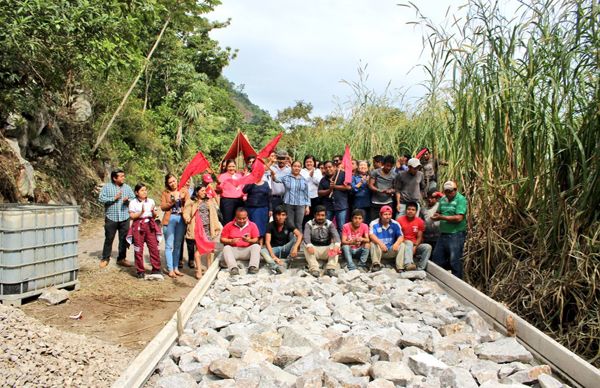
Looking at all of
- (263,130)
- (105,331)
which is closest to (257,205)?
(105,331)

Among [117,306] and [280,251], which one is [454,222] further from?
[117,306]

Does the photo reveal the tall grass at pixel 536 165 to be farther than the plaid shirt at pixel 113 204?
No

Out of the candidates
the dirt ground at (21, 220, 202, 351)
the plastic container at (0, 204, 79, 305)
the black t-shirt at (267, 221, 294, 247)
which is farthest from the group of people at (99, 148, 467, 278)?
the plastic container at (0, 204, 79, 305)

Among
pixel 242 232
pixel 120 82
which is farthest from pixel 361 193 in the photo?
pixel 120 82

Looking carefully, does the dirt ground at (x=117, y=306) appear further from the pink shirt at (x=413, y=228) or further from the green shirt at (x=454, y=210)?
the green shirt at (x=454, y=210)

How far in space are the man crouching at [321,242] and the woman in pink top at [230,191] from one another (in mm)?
1047

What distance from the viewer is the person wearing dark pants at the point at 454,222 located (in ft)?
19.0

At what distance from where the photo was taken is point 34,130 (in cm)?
1077

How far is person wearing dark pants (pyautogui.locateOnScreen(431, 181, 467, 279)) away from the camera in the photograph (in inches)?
229

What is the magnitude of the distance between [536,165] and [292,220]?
10.3 feet

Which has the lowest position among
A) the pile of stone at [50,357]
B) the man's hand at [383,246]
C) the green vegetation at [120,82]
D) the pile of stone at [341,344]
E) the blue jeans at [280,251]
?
the pile of stone at [50,357]

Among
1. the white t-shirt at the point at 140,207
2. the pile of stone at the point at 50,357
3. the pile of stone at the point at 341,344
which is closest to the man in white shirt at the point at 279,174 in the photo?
the white t-shirt at the point at 140,207

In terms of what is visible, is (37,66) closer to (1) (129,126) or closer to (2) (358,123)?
(2) (358,123)

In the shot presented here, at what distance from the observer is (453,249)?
5941 millimetres
